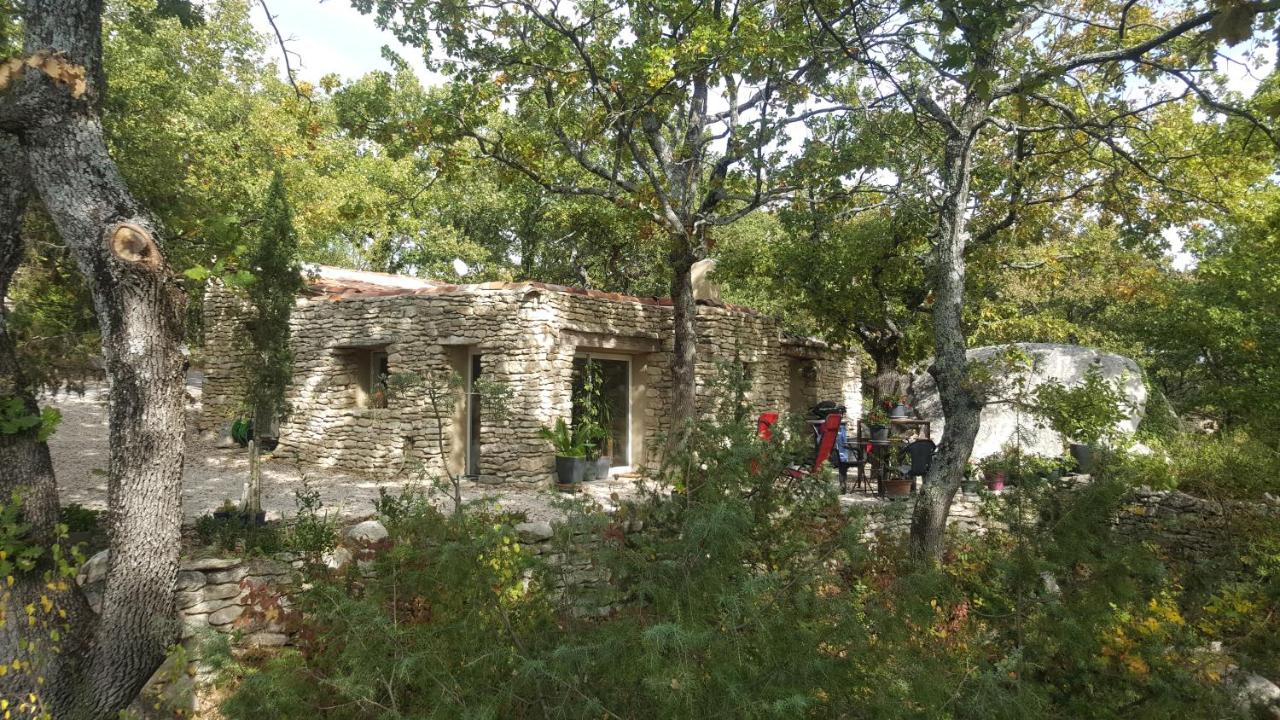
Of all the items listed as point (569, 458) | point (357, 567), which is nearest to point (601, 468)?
point (569, 458)

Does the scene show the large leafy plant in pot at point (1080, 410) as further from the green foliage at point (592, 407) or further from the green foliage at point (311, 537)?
the green foliage at point (311, 537)

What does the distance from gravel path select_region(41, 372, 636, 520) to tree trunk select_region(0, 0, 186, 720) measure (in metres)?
1.78

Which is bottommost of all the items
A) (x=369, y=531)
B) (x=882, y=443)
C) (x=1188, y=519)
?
(x=1188, y=519)

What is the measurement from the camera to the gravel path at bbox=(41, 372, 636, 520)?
7.48m

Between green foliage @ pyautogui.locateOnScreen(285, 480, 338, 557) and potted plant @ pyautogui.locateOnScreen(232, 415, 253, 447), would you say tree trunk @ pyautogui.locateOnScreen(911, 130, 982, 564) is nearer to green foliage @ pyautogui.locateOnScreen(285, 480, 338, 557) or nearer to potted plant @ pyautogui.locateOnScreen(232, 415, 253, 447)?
green foliage @ pyautogui.locateOnScreen(285, 480, 338, 557)

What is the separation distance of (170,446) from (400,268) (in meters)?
19.8

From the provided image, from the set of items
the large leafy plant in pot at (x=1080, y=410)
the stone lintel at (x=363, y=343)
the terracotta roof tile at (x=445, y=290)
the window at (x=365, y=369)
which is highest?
the terracotta roof tile at (x=445, y=290)

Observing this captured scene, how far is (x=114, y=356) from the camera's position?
4.12 meters

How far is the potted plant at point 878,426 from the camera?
32.0 ft

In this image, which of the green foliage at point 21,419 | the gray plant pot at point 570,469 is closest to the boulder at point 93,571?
the green foliage at point 21,419

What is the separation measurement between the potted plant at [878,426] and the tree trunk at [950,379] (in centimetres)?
287

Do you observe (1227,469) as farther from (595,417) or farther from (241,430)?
(241,430)

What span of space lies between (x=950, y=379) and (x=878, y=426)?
10.8ft

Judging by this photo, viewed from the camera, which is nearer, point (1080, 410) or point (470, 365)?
point (1080, 410)
